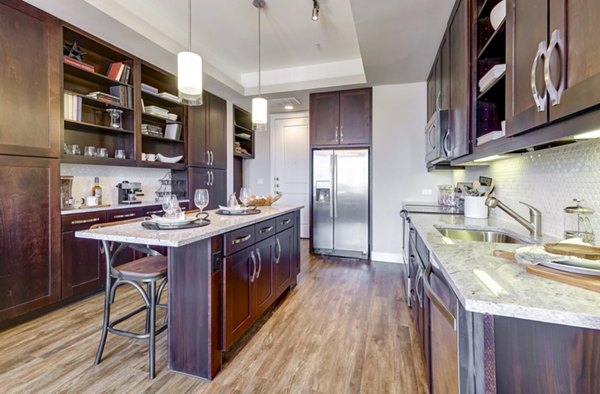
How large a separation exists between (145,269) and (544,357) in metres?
1.87

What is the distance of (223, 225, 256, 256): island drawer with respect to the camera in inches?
69.8

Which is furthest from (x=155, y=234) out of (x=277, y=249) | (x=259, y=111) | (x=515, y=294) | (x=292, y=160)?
(x=292, y=160)

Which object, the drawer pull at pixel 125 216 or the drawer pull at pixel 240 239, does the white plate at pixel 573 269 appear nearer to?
the drawer pull at pixel 240 239

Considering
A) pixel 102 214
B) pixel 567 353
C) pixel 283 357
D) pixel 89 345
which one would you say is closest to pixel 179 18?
pixel 102 214

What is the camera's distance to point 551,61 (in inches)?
33.4

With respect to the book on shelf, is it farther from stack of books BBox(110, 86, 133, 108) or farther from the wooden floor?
the wooden floor

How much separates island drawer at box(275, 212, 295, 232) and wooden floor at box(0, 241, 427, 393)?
0.74 m

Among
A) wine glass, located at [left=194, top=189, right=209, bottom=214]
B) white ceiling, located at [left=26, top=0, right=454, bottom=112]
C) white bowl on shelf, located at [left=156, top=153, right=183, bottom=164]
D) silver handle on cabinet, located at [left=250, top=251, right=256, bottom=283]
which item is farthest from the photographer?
white bowl on shelf, located at [left=156, top=153, right=183, bottom=164]

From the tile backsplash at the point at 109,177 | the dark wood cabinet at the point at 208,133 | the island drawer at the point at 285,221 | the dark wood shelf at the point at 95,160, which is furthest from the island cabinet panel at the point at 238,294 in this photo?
the dark wood cabinet at the point at 208,133

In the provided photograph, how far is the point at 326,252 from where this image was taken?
445 centimetres

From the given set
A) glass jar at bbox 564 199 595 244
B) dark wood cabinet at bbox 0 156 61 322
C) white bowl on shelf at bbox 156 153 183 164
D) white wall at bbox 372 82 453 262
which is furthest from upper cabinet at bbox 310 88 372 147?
dark wood cabinet at bbox 0 156 61 322

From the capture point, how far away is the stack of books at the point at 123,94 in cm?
311

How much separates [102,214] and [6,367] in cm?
139

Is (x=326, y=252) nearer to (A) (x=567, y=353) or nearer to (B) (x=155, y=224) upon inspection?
(B) (x=155, y=224)
